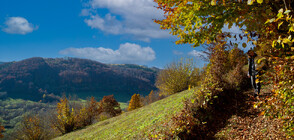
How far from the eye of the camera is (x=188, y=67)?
35344 millimetres

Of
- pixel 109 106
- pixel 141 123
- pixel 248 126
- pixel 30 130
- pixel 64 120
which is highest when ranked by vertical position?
pixel 248 126

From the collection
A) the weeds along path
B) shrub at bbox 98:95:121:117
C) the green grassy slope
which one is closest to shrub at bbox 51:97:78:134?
the green grassy slope

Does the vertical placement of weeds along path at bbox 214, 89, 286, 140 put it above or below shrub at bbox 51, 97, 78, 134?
above

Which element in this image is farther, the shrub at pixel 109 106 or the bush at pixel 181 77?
the shrub at pixel 109 106

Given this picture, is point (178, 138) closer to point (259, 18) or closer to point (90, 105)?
point (259, 18)

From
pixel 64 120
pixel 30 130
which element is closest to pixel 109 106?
pixel 64 120

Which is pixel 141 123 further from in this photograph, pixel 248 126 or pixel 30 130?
pixel 30 130

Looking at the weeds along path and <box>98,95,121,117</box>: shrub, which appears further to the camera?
<box>98,95,121,117</box>: shrub

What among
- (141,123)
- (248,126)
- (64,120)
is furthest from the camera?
(64,120)

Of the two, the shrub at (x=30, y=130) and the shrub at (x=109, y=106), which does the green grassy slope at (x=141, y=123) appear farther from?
the shrub at (x=109, y=106)

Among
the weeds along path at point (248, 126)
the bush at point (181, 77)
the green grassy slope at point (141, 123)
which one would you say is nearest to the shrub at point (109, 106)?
the bush at point (181, 77)

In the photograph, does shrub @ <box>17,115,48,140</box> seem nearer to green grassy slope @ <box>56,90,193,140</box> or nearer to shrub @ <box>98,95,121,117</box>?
green grassy slope @ <box>56,90,193,140</box>

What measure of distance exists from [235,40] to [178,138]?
5089 millimetres

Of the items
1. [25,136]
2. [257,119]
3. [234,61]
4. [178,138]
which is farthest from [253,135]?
[25,136]
